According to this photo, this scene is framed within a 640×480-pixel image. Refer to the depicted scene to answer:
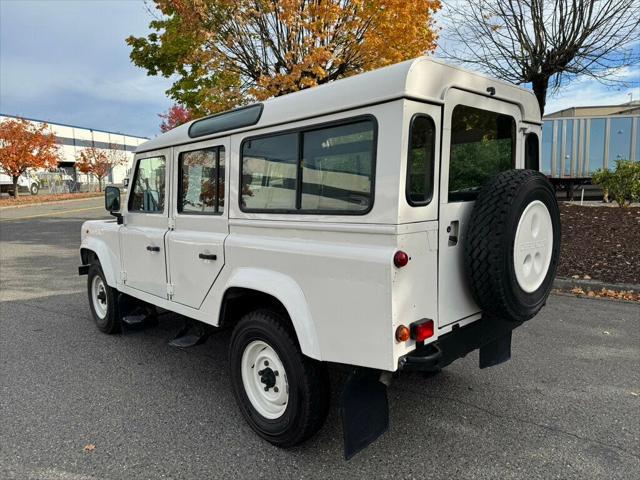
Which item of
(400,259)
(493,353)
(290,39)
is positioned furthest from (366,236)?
(290,39)

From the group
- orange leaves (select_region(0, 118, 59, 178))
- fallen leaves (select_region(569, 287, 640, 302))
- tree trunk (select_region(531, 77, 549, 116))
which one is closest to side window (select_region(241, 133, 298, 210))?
fallen leaves (select_region(569, 287, 640, 302))

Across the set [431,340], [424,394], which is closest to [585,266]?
[424,394]

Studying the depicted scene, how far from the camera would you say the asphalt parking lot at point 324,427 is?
2701 mm

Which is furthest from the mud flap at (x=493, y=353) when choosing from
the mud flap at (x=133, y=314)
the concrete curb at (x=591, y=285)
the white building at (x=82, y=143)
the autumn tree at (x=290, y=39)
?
the white building at (x=82, y=143)

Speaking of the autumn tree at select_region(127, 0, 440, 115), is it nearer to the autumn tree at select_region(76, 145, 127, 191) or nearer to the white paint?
the white paint

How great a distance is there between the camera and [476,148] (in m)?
3.02

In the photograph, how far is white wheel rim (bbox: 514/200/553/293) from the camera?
2.62m

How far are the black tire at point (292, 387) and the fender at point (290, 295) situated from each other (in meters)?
0.14

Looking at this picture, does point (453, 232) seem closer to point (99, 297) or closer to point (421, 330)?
point (421, 330)

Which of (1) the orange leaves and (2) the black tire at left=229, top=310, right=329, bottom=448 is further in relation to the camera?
(1) the orange leaves

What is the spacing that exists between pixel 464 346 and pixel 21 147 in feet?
118

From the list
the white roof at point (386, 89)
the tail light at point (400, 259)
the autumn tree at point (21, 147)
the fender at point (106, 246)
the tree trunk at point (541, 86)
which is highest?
the autumn tree at point (21, 147)

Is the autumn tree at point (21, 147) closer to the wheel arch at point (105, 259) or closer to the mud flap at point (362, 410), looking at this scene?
the wheel arch at point (105, 259)

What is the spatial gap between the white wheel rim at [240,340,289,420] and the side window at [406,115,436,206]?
4.37 feet
